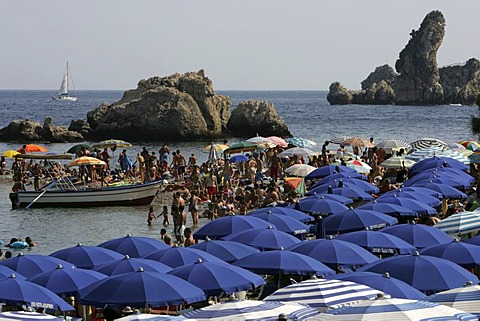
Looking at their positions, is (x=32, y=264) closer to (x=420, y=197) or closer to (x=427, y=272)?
(x=427, y=272)

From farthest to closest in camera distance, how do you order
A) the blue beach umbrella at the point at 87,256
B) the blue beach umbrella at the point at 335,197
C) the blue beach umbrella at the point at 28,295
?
the blue beach umbrella at the point at 335,197 < the blue beach umbrella at the point at 87,256 < the blue beach umbrella at the point at 28,295

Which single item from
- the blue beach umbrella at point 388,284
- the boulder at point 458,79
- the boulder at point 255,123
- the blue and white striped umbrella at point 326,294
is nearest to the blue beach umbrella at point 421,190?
the blue beach umbrella at point 388,284

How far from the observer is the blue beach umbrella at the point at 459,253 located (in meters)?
15.6

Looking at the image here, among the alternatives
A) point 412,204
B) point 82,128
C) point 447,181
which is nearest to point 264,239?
point 412,204

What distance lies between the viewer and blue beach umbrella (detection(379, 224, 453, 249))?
17750 millimetres

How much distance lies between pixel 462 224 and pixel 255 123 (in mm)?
57003

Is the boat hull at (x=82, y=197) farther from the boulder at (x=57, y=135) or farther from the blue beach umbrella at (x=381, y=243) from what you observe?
the boulder at (x=57, y=135)

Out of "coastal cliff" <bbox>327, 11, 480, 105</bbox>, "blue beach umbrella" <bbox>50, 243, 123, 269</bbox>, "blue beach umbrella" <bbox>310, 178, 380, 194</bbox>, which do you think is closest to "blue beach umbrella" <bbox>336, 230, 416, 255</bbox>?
"blue beach umbrella" <bbox>50, 243, 123, 269</bbox>

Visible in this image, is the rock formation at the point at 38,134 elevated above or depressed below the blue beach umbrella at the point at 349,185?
below

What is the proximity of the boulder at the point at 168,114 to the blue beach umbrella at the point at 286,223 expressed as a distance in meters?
50.8

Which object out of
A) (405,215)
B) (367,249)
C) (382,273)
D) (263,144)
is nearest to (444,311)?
(382,273)

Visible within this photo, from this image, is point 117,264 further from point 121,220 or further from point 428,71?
point 428,71

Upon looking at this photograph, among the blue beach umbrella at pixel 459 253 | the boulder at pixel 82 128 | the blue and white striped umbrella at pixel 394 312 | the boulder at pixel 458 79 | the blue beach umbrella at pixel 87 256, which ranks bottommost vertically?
the boulder at pixel 82 128

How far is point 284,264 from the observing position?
50.4 ft
